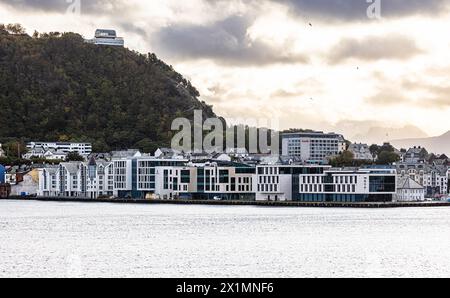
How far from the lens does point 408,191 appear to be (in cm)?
8662

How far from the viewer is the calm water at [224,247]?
2895 cm

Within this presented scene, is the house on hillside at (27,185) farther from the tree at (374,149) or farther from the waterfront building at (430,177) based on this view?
the tree at (374,149)

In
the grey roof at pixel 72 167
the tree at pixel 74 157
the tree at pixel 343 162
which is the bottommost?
the grey roof at pixel 72 167

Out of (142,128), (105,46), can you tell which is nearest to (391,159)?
(142,128)

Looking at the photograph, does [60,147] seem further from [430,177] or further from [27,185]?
[430,177]

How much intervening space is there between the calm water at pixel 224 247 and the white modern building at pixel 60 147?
241ft

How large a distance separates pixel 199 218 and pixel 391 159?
71970 mm

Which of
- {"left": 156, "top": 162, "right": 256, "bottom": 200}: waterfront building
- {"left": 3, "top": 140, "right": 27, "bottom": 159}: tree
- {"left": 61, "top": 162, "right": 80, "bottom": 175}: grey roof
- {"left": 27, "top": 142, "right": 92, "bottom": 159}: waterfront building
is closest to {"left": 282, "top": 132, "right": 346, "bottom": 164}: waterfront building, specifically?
{"left": 27, "top": 142, "right": 92, "bottom": 159}: waterfront building

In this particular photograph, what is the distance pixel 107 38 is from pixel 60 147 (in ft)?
109

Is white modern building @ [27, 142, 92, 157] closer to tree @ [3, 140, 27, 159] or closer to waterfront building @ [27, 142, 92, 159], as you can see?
waterfront building @ [27, 142, 92, 159]

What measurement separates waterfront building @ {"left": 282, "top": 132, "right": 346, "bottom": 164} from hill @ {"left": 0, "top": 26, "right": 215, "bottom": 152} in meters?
13.9

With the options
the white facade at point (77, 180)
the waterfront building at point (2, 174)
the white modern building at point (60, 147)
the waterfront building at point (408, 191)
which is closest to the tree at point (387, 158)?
the waterfront building at point (408, 191)
